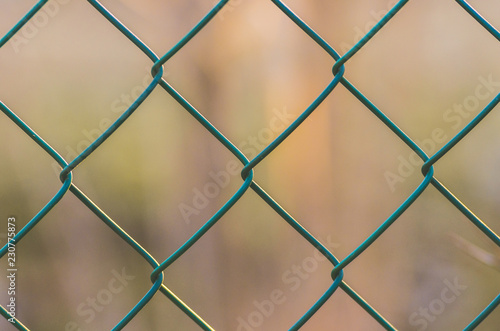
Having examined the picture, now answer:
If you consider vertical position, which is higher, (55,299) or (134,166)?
(134,166)

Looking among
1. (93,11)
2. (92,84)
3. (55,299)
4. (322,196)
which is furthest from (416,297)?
(93,11)

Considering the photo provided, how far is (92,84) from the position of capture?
2.06m

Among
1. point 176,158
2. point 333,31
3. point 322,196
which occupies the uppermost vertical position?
point 333,31

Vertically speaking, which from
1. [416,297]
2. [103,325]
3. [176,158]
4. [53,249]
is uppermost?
[176,158]

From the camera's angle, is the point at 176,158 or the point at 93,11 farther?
the point at 176,158

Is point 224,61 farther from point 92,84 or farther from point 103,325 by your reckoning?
point 103,325

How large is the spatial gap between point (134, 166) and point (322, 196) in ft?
2.78

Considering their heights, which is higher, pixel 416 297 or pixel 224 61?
pixel 224 61

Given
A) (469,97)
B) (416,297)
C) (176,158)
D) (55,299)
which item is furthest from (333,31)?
(55,299)

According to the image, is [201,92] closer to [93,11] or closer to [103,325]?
[93,11]

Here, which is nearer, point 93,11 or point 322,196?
point 93,11

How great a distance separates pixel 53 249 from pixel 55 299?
0.68 ft

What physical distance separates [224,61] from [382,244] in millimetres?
1060

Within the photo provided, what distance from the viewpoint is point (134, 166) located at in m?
2.16
